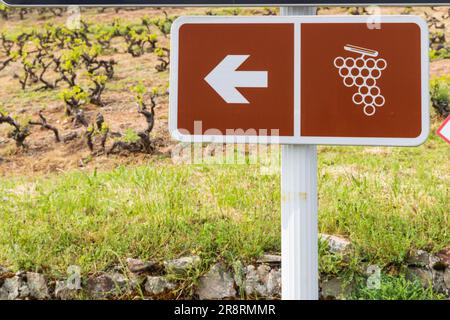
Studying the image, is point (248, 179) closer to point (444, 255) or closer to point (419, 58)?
point (444, 255)

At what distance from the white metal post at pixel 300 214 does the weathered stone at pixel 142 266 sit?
1577 millimetres

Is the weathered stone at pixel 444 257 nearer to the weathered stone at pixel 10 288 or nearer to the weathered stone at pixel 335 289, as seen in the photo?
the weathered stone at pixel 335 289

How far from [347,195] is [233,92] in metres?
2.07

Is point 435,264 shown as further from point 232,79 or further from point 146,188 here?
point 232,79

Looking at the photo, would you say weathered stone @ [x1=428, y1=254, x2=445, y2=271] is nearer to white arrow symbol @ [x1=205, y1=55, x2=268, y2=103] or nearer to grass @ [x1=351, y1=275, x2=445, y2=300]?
grass @ [x1=351, y1=275, x2=445, y2=300]

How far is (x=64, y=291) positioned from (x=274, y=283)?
1.12 meters

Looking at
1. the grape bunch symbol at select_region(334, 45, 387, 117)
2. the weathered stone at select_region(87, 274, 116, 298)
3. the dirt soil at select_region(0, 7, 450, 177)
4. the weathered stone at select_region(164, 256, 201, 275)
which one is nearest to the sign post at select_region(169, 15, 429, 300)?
the grape bunch symbol at select_region(334, 45, 387, 117)

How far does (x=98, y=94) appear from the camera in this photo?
4.71 m

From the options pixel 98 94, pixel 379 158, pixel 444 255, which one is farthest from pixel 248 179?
pixel 98 94

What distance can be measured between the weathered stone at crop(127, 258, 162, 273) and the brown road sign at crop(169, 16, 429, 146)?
1682 mm

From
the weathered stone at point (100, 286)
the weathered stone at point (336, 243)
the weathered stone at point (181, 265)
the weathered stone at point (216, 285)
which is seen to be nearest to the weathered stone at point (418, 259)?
the weathered stone at point (336, 243)

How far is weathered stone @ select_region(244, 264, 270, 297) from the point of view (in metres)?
2.77

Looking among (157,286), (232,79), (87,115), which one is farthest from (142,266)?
(87,115)

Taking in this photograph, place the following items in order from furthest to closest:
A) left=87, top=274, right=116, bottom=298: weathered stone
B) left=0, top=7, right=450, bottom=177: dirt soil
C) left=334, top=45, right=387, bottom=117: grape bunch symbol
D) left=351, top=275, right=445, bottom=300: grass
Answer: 1. left=0, top=7, right=450, bottom=177: dirt soil
2. left=87, top=274, right=116, bottom=298: weathered stone
3. left=351, top=275, right=445, bottom=300: grass
4. left=334, top=45, right=387, bottom=117: grape bunch symbol
